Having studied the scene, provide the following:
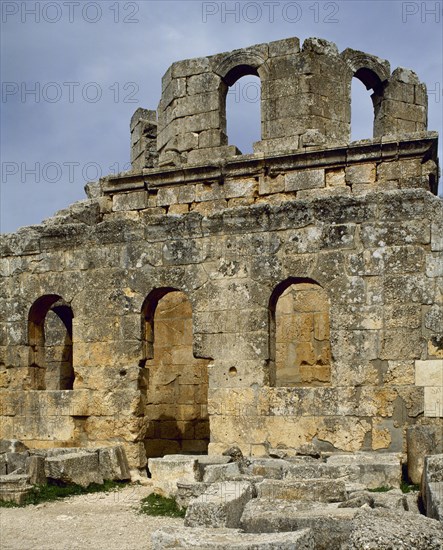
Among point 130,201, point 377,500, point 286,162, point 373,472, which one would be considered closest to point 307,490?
point 377,500

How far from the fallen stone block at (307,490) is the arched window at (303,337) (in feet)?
18.2

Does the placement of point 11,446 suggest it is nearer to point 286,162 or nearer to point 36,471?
point 36,471

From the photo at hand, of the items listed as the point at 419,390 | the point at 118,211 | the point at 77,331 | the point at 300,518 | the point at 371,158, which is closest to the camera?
the point at 300,518

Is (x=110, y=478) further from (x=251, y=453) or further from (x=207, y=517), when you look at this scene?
(x=207, y=517)

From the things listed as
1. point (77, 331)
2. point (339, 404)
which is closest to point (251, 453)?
point (339, 404)

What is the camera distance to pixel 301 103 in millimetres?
13477

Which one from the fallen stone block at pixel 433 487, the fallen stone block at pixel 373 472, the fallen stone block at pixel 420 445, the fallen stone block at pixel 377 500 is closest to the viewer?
the fallen stone block at pixel 433 487

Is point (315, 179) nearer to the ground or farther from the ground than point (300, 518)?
farther from the ground

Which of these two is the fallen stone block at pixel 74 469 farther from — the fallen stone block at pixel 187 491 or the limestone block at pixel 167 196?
the limestone block at pixel 167 196

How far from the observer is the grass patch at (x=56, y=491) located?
29.6 ft

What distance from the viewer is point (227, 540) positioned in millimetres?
5598

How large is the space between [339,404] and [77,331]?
3.68m

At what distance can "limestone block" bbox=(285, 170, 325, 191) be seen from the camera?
13.2 m

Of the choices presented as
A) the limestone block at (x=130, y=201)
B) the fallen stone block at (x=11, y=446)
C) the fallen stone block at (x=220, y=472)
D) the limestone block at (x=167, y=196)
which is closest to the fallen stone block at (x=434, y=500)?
the fallen stone block at (x=220, y=472)
